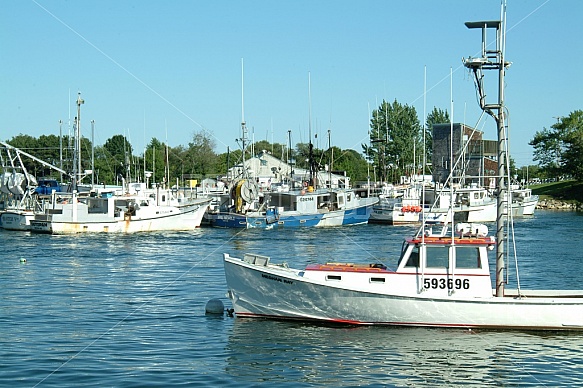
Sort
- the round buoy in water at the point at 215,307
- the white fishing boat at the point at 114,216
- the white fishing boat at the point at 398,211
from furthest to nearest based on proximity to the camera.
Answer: the white fishing boat at the point at 398,211 < the white fishing boat at the point at 114,216 < the round buoy in water at the point at 215,307

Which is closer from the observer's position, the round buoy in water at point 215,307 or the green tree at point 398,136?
the round buoy in water at point 215,307

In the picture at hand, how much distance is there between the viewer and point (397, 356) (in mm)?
21125

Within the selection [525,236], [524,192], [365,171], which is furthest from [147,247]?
[365,171]

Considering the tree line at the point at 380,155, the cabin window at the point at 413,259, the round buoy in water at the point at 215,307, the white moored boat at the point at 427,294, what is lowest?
the round buoy in water at the point at 215,307

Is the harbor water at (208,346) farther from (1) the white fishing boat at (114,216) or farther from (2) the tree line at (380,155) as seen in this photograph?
(2) the tree line at (380,155)

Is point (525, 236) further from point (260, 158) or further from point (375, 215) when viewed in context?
point (260, 158)

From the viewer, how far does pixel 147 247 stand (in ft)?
171

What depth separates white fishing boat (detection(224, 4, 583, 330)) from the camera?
74.2ft

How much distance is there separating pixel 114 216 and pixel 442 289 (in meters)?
46.0

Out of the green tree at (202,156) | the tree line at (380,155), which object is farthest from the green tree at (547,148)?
the green tree at (202,156)

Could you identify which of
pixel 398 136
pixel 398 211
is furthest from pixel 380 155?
pixel 398 211

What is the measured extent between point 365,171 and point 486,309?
13335 centimetres

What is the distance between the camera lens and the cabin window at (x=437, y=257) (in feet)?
75.3

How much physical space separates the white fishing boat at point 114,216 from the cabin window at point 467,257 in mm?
45129
